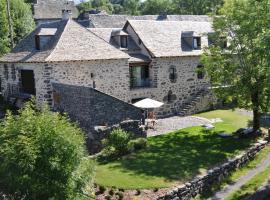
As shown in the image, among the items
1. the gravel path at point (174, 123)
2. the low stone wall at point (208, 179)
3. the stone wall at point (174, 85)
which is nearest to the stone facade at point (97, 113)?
the gravel path at point (174, 123)

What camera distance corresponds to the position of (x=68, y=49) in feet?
95.5

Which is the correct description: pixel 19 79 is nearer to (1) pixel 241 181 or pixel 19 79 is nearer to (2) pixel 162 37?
(2) pixel 162 37

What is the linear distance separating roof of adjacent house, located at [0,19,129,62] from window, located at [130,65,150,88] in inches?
113

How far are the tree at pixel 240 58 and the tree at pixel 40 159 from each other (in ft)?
48.8

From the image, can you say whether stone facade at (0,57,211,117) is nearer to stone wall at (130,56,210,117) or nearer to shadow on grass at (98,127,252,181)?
stone wall at (130,56,210,117)

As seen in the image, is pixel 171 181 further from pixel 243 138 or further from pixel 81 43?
pixel 81 43

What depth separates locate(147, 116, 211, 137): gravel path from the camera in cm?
2870

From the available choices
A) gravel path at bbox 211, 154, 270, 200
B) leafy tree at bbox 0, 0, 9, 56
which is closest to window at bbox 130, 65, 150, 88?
gravel path at bbox 211, 154, 270, 200

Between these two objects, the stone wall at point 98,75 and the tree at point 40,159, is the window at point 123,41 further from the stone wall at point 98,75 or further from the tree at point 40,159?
the tree at point 40,159

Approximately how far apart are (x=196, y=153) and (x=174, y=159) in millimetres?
1860

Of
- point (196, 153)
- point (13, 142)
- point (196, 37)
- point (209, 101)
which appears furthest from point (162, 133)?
point (13, 142)

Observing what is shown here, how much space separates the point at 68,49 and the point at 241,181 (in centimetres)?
1475

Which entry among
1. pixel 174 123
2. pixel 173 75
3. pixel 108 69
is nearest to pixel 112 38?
pixel 108 69

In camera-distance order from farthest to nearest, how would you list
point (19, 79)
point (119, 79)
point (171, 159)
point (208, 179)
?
1. point (19, 79)
2. point (119, 79)
3. point (171, 159)
4. point (208, 179)
